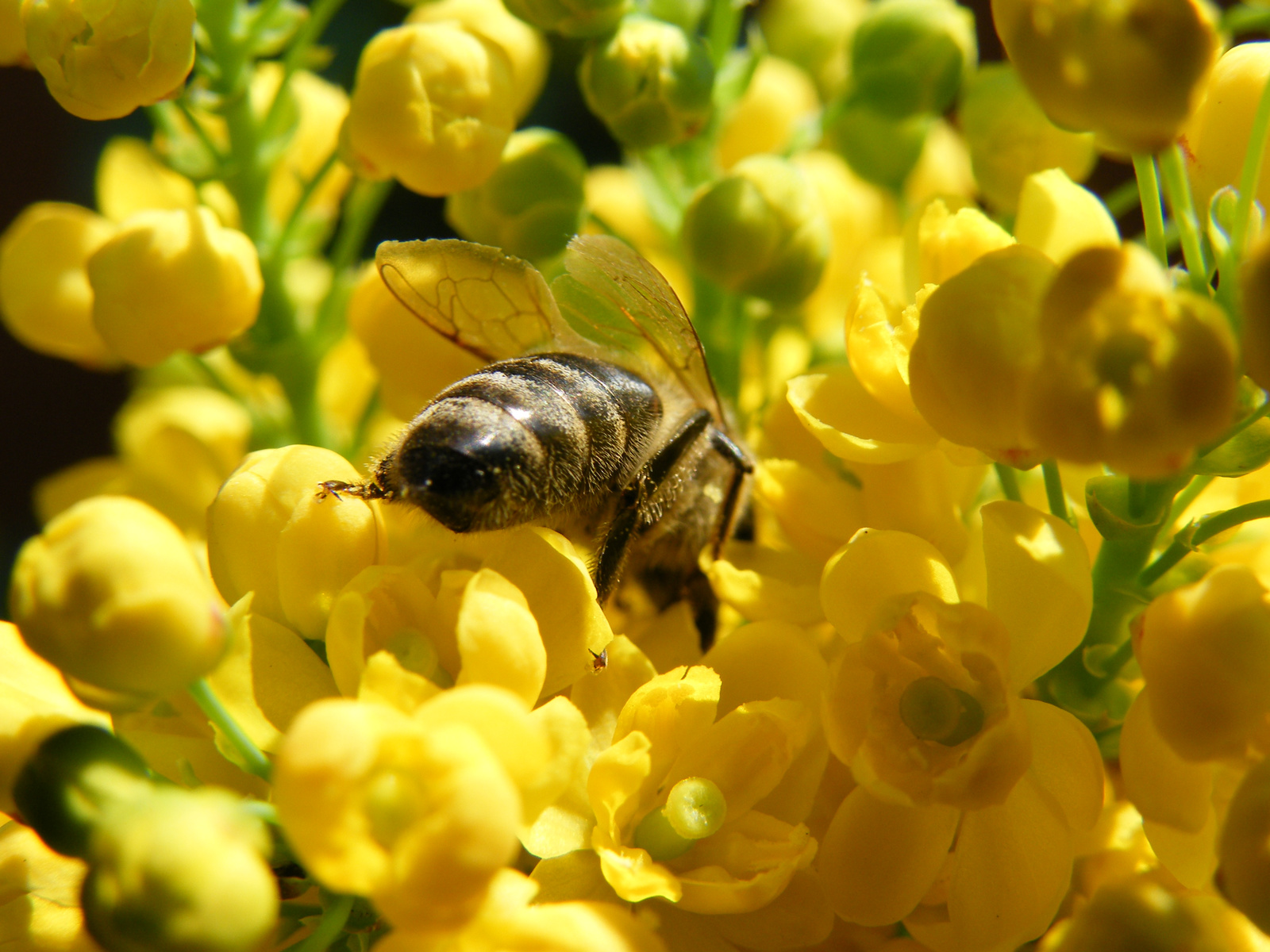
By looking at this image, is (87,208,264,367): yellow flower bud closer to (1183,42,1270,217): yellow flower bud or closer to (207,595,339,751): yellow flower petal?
(207,595,339,751): yellow flower petal

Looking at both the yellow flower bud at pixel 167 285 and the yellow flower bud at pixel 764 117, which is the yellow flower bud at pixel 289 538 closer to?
the yellow flower bud at pixel 167 285

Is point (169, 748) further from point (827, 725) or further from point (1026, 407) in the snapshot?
point (1026, 407)

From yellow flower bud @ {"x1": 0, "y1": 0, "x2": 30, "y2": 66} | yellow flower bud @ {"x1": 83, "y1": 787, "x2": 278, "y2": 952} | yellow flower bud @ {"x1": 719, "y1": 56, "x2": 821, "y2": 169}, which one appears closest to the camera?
yellow flower bud @ {"x1": 83, "y1": 787, "x2": 278, "y2": 952}

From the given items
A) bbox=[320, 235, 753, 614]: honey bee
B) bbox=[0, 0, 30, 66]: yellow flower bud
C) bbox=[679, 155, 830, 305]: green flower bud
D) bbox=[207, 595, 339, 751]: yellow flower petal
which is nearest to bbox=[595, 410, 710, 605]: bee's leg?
bbox=[320, 235, 753, 614]: honey bee

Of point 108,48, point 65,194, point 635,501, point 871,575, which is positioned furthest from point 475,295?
point 65,194

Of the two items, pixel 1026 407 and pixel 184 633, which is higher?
pixel 1026 407

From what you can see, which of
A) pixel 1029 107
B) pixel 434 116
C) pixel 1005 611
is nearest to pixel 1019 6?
pixel 1005 611

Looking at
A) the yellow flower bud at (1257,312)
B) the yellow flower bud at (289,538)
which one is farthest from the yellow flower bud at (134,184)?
the yellow flower bud at (1257,312)
